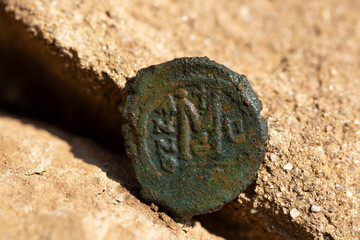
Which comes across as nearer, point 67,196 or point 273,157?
point 67,196

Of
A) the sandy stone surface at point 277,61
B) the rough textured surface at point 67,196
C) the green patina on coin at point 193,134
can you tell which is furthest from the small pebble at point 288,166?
the rough textured surface at point 67,196

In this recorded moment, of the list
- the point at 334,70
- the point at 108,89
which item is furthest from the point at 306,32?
the point at 108,89

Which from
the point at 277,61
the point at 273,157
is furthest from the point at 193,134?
the point at 277,61

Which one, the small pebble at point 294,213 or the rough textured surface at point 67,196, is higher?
the small pebble at point 294,213

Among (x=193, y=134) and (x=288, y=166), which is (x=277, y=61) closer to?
(x=288, y=166)

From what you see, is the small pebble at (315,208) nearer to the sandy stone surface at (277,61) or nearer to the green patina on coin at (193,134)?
the sandy stone surface at (277,61)
